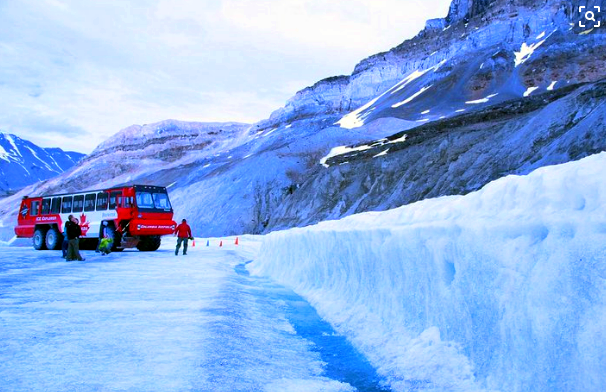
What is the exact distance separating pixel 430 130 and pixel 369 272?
4718cm

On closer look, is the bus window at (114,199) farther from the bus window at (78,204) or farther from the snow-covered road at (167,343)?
the snow-covered road at (167,343)

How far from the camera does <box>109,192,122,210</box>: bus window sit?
75.0 ft

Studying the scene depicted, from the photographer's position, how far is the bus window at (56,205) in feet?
83.8

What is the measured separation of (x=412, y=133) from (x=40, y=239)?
37541 millimetres

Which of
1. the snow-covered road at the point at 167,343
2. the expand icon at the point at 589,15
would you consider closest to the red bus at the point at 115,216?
A: the snow-covered road at the point at 167,343

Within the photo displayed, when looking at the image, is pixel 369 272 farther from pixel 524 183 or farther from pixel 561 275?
pixel 561 275

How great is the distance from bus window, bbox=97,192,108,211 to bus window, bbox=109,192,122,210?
1.33 ft

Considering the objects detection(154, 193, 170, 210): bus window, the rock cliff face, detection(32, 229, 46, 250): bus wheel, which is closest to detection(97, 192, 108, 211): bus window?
detection(154, 193, 170, 210): bus window

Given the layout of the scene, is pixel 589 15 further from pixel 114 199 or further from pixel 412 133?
pixel 114 199

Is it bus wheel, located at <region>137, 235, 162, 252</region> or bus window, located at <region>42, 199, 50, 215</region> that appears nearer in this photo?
bus wheel, located at <region>137, 235, 162, 252</region>

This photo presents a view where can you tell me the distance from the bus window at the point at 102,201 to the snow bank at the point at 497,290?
769 inches

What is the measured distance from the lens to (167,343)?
506 cm

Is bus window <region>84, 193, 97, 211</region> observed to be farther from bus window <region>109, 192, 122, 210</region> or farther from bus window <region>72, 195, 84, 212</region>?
bus window <region>109, 192, 122, 210</region>

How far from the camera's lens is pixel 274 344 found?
5.50m
